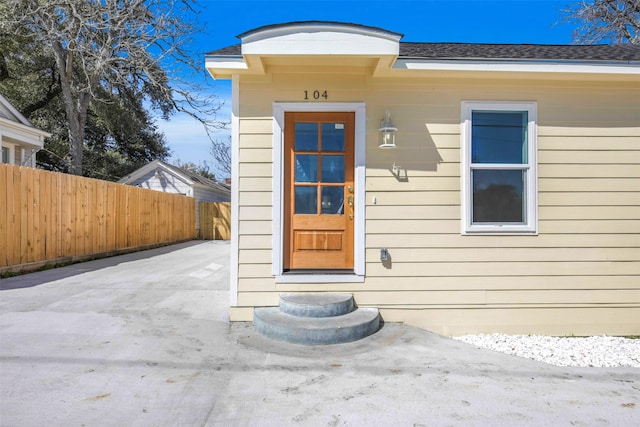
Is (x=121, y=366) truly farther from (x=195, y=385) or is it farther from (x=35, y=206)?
(x=35, y=206)

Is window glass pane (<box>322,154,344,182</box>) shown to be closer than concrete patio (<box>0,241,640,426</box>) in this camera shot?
No

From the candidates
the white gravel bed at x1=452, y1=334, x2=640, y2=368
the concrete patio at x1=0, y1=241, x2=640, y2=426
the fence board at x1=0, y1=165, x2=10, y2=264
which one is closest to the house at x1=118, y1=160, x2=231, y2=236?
the fence board at x1=0, y1=165, x2=10, y2=264

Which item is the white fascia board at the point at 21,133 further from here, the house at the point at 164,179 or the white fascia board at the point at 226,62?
the white fascia board at the point at 226,62

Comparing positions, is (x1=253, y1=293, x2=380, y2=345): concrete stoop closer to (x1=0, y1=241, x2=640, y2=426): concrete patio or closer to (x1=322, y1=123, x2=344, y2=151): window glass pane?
(x1=0, y1=241, x2=640, y2=426): concrete patio

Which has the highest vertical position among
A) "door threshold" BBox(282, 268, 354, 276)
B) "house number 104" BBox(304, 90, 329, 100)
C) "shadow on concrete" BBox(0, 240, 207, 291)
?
"house number 104" BBox(304, 90, 329, 100)

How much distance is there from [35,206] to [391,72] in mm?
6527

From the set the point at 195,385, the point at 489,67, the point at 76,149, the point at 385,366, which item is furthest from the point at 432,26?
the point at 76,149

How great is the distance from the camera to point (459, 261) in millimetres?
4203

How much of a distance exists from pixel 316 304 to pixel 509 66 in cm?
312

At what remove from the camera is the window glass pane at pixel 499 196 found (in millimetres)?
4262

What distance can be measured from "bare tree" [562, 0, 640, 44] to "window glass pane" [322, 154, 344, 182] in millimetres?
12258

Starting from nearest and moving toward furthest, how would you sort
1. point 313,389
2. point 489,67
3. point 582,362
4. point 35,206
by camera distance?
point 313,389 < point 582,362 < point 489,67 < point 35,206

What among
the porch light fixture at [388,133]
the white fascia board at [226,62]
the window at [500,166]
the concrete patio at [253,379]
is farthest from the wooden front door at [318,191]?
the window at [500,166]

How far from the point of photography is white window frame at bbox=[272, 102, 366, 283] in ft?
13.4
